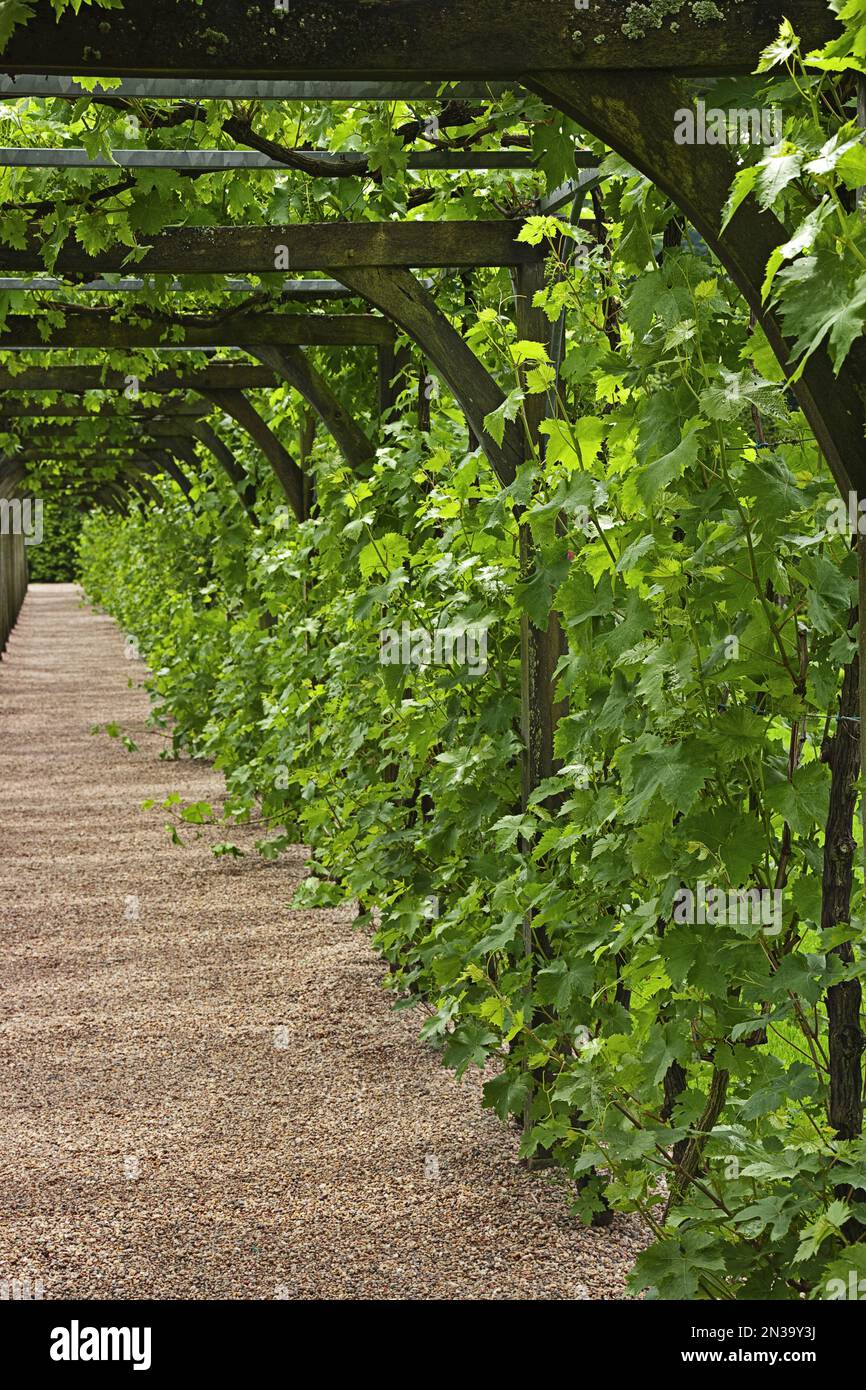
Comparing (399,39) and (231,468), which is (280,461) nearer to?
(231,468)

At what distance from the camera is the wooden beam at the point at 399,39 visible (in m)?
2.12

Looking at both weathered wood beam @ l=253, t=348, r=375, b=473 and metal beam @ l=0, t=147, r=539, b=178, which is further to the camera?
weathered wood beam @ l=253, t=348, r=375, b=473

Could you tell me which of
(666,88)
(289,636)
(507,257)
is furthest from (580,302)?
(289,636)

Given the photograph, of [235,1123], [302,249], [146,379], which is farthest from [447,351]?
[146,379]

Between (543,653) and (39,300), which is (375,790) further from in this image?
(39,300)

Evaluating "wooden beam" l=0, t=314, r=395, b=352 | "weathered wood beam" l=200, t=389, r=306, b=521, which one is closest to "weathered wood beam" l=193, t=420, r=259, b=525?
"weathered wood beam" l=200, t=389, r=306, b=521

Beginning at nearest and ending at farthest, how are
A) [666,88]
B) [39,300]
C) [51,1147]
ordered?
[666,88], [51,1147], [39,300]

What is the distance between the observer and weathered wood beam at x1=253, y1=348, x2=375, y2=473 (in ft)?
20.5

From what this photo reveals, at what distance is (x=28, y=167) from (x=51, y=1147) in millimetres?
2593

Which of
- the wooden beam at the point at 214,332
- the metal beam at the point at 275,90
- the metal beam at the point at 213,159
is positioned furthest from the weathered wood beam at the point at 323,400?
the metal beam at the point at 275,90

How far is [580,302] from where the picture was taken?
3.53 m

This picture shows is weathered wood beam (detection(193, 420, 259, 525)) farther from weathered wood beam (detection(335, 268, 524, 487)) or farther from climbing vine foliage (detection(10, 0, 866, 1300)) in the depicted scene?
weathered wood beam (detection(335, 268, 524, 487))

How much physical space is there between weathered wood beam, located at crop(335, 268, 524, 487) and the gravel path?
177 cm

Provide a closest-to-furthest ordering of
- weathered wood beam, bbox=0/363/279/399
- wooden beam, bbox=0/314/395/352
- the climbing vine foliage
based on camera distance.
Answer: the climbing vine foliage < wooden beam, bbox=0/314/395/352 < weathered wood beam, bbox=0/363/279/399
